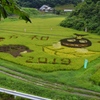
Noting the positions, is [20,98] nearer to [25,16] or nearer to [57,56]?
[25,16]

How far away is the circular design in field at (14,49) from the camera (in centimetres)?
1995

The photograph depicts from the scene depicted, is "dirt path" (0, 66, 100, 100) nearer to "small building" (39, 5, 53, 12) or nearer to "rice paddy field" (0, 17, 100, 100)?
"rice paddy field" (0, 17, 100, 100)

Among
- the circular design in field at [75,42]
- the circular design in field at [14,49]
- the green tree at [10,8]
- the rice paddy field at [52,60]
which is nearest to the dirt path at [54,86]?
the rice paddy field at [52,60]

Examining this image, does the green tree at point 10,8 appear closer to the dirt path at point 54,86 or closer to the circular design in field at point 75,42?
the dirt path at point 54,86

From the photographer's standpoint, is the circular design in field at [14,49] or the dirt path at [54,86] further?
the circular design in field at [14,49]

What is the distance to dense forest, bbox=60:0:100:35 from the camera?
3212 centimetres

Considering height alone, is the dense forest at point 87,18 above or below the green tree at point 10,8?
below

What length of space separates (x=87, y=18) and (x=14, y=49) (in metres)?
17.9

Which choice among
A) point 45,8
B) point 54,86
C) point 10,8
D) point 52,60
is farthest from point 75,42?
point 45,8

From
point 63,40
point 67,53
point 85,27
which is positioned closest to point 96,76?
point 67,53

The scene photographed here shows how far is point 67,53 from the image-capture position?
20.1m

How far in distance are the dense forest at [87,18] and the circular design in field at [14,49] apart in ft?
41.9

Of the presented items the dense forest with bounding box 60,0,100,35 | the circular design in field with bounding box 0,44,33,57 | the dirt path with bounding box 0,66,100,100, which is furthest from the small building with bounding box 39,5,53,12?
the dirt path with bounding box 0,66,100,100

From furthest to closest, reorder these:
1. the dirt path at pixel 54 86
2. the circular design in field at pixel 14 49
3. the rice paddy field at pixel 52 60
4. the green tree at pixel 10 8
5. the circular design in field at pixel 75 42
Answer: the circular design in field at pixel 75 42 < the circular design in field at pixel 14 49 < the rice paddy field at pixel 52 60 < the dirt path at pixel 54 86 < the green tree at pixel 10 8
